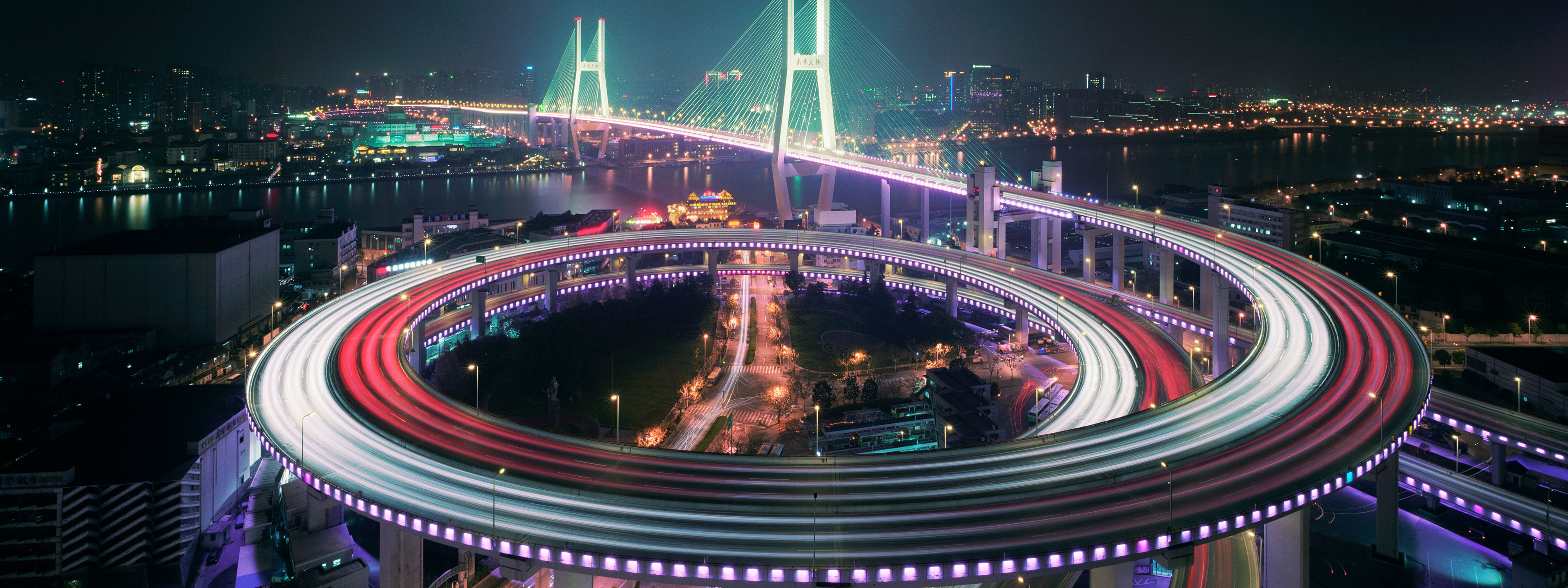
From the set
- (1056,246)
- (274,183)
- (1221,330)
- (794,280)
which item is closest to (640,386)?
(794,280)

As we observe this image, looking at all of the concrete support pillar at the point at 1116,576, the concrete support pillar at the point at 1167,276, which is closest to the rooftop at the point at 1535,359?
the concrete support pillar at the point at 1167,276

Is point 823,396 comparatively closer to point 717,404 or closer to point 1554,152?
point 717,404

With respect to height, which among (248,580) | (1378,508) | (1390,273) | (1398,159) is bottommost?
(248,580)

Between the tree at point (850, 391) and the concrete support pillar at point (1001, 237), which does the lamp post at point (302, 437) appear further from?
the concrete support pillar at point (1001, 237)

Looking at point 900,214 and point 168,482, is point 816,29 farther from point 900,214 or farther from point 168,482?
point 168,482

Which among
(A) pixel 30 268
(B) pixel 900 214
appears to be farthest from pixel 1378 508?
(A) pixel 30 268

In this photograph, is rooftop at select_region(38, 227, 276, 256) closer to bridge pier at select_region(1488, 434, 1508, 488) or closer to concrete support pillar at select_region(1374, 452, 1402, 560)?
concrete support pillar at select_region(1374, 452, 1402, 560)

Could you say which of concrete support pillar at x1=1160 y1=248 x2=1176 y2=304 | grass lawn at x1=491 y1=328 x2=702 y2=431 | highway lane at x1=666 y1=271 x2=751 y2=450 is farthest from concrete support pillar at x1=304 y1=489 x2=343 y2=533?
concrete support pillar at x1=1160 y1=248 x2=1176 y2=304
